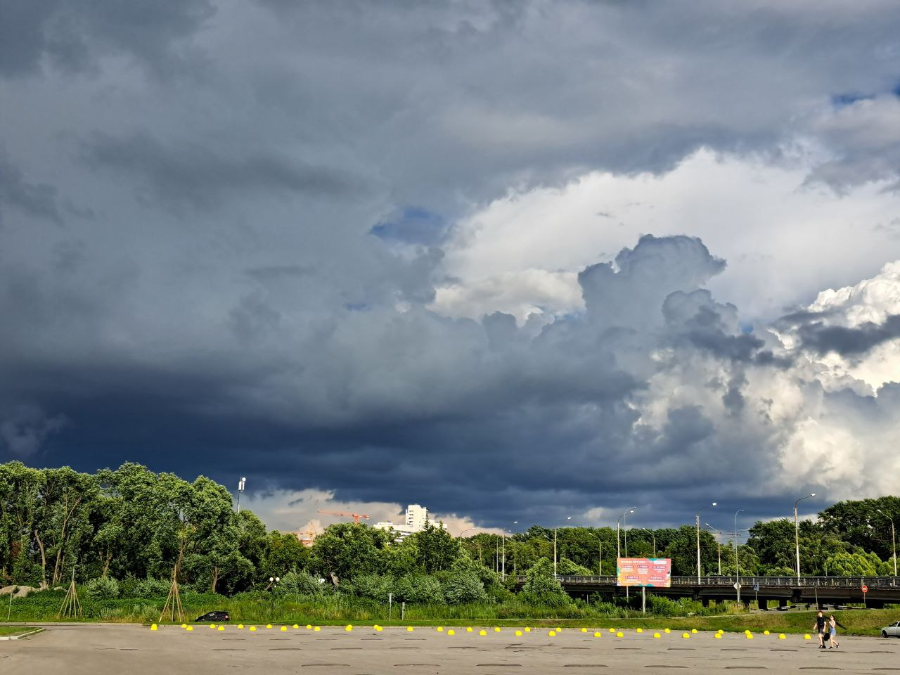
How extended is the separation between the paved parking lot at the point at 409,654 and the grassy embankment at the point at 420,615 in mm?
18550

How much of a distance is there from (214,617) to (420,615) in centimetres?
2087

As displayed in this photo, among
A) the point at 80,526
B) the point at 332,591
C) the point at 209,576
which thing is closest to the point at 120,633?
the point at 332,591

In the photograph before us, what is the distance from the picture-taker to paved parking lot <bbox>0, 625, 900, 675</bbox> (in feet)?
122

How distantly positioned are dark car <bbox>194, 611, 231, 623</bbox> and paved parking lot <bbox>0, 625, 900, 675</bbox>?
18894 millimetres

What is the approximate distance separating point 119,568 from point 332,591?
39907 millimetres

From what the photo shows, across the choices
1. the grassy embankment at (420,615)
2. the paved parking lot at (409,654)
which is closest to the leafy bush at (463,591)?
the grassy embankment at (420,615)

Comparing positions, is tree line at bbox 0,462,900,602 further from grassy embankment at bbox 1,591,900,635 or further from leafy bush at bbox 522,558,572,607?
grassy embankment at bbox 1,591,900,635

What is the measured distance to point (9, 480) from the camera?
12988cm

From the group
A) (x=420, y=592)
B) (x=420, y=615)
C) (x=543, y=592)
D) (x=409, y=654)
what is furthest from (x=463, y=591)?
(x=409, y=654)

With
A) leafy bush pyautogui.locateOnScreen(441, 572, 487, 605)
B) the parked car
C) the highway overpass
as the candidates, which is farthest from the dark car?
the highway overpass

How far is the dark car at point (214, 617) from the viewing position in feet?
276

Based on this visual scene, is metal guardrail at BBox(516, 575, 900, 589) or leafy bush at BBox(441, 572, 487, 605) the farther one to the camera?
metal guardrail at BBox(516, 575, 900, 589)

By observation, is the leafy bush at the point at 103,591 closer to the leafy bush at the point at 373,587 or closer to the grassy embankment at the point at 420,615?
the grassy embankment at the point at 420,615

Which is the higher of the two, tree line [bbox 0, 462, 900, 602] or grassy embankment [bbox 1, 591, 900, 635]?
tree line [bbox 0, 462, 900, 602]
